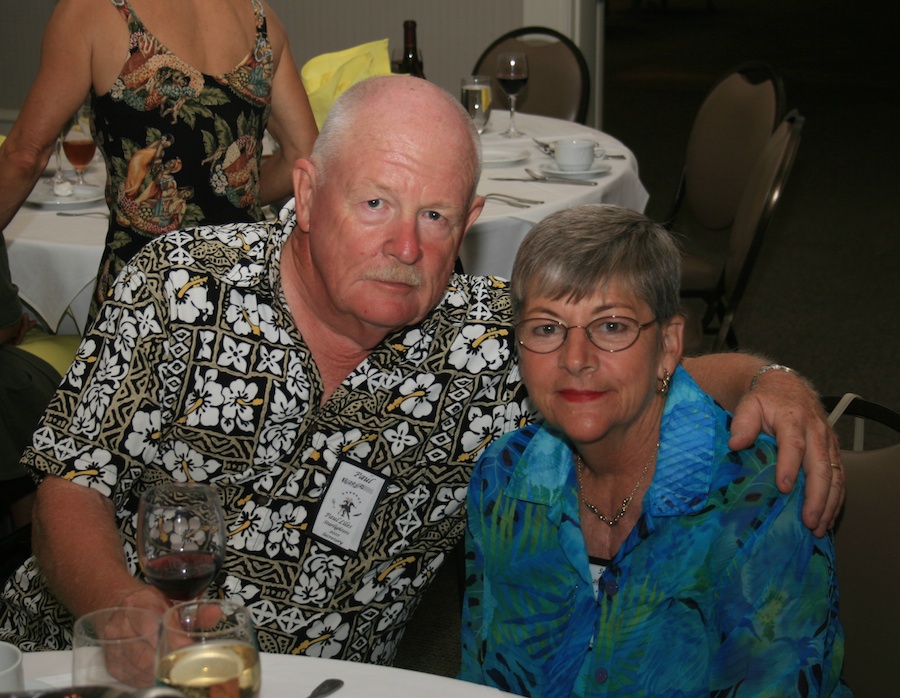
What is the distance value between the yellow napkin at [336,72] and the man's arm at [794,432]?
6.93ft

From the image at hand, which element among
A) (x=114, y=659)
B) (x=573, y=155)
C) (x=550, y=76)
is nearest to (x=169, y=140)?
(x=573, y=155)

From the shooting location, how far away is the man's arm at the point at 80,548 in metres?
1.54

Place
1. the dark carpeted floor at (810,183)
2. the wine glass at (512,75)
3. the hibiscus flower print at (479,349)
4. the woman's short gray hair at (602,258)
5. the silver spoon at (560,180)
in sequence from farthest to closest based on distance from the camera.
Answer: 1. the dark carpeted floor at (810,183)
2. the wine glass at (512,75)
3. the silver spoon at (560,180)
4. the hibiscus flower print at (479,349)
5. the woman's short gray hair at (602,258)

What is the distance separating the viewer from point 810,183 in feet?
25.9

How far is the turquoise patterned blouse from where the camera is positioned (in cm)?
147

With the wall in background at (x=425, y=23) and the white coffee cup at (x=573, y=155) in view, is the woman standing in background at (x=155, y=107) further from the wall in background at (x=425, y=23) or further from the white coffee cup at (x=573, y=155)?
the wall in background at (x=425, y=23)

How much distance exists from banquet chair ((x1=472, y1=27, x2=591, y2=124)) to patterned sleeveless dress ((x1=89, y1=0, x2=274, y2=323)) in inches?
119

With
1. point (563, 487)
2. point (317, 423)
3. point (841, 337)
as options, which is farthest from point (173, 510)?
point (841, 337)

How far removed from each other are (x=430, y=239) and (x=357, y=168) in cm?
16

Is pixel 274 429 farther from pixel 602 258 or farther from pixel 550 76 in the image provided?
pixel 550 76

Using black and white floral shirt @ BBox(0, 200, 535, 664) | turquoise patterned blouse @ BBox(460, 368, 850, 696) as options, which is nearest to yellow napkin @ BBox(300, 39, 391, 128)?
black and white floral shirt @ BBox(0, 200, 535, 664)

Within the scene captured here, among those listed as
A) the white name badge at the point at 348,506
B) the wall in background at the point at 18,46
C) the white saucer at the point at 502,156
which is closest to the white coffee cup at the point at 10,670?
the white name badge at the point at 348,506

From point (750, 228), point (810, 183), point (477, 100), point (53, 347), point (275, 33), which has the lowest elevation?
point (810, 183)

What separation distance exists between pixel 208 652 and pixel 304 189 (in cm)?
96
